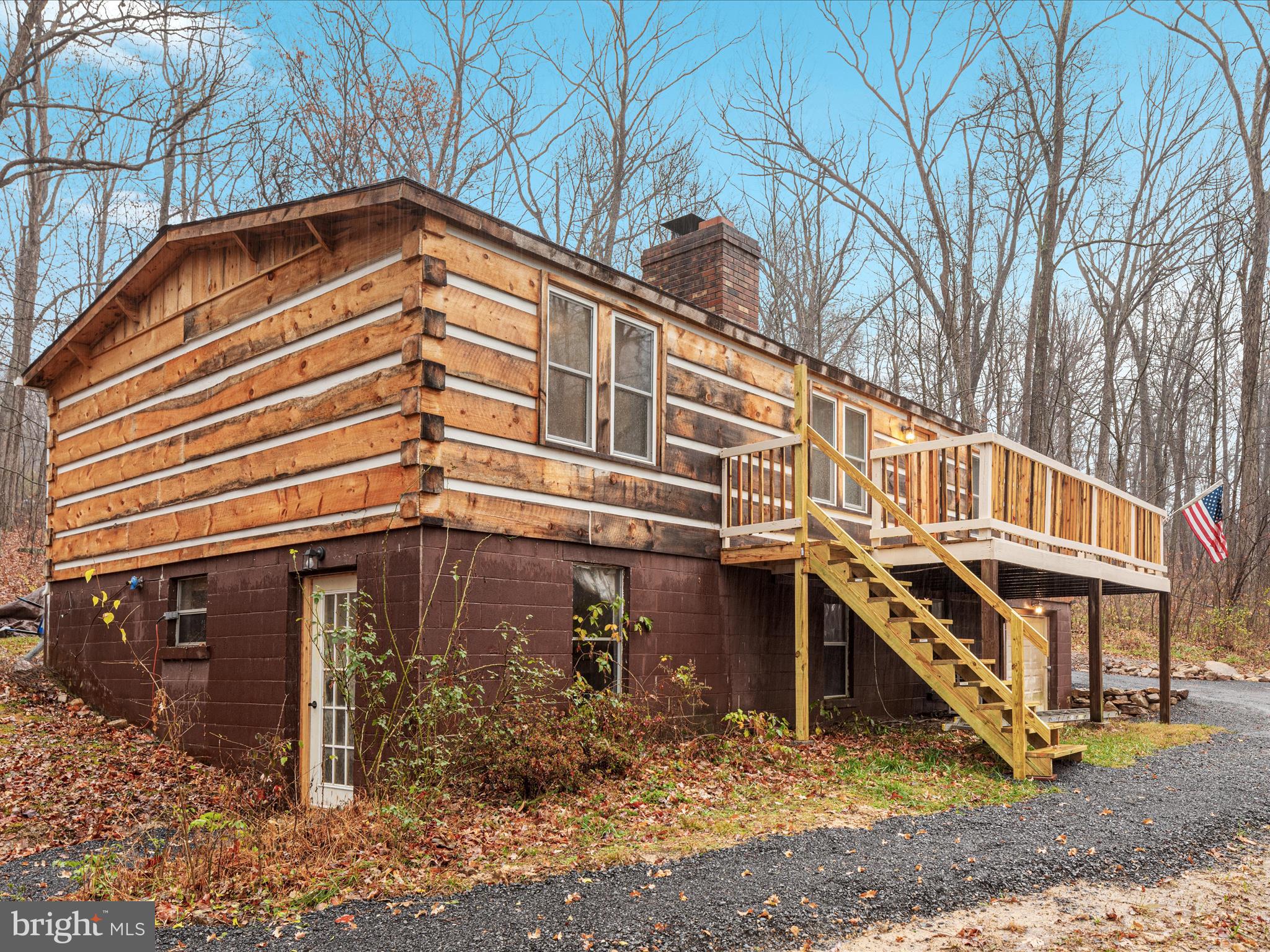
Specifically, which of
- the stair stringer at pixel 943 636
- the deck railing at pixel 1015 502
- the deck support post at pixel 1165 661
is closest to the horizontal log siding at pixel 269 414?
the stair stringer at pixel 943 636

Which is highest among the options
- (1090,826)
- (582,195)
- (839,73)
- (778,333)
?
(839,73)

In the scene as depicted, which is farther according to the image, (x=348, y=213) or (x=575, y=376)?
(x=575, y=376)

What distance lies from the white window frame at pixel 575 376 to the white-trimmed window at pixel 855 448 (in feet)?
16.7

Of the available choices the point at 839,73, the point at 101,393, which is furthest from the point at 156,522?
the point at 839,73

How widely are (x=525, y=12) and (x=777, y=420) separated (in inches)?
607

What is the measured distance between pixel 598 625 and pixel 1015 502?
4.68m

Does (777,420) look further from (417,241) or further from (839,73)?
(839,73)

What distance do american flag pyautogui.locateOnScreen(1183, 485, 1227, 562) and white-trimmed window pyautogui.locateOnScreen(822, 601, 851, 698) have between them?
8200 millimetres

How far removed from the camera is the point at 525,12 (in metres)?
22.8

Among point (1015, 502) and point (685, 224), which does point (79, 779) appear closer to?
point (1015, 502)

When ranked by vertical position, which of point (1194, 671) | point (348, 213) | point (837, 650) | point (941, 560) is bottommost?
point (1194, 671)

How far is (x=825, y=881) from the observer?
5637mm

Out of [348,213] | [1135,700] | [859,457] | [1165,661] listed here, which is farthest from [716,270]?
[1135,700]

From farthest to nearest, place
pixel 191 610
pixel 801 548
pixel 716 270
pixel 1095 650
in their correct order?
pixel 716 270, pixel 1095 650, pixel 191 610, pixel 801 548
